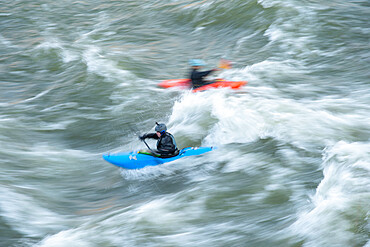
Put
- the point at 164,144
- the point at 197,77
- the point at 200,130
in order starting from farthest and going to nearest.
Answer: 1. the point at 197,77
2. the point at 200,130
3. the point at 164,144

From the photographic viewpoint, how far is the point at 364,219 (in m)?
5.29

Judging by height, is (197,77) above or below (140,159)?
above

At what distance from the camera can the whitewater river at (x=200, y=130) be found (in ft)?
19.3

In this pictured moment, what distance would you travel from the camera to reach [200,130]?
891 centimetres

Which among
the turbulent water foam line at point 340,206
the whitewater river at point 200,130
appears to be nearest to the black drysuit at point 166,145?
the whitewater river at point 200,130

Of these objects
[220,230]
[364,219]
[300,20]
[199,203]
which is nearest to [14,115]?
[199,203]

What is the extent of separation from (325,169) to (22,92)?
30.2 ft

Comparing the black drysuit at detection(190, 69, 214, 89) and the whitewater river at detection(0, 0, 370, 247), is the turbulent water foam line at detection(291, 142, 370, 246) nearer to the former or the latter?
the whitewater river at detection(0, 0, 370, 247)

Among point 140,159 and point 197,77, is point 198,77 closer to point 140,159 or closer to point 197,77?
point 197,77

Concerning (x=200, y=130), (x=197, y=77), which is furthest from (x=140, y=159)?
(x=197, y=77)

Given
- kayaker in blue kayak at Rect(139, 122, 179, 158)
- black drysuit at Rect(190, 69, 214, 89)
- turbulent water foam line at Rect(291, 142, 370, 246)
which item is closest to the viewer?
turbulent water foam line at Rect(291, 142, 370, 246)

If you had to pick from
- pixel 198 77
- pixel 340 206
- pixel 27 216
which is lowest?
pixel 340 206

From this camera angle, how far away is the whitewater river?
587cm

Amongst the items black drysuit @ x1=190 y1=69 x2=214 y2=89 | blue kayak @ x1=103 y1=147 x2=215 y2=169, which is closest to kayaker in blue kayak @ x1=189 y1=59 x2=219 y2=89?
black drysuit @ x1=190 y1=69 x2=214 y2=89
